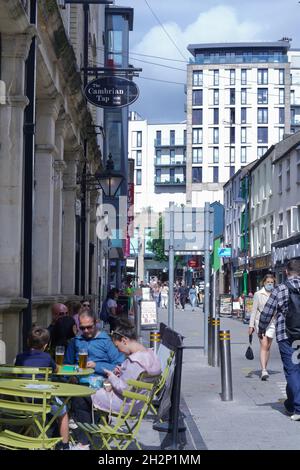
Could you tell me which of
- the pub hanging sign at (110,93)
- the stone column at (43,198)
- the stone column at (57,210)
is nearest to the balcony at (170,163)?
the pub hanging sign at (110,93)

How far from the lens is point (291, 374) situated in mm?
9719

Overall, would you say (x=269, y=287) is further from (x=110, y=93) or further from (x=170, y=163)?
(x=170, y=163)

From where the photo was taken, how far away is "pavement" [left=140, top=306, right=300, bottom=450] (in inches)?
324

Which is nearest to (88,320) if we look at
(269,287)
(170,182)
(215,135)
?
(269,287)

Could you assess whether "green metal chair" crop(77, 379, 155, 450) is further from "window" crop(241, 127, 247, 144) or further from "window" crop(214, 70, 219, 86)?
"window" crop(241, 127, 247, 144)

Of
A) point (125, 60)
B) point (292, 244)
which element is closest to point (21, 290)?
point (292, 244)

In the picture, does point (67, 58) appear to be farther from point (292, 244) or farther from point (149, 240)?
point (149, 240)

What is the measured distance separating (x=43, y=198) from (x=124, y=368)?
794 cm

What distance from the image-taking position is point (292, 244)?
42750 millimetres

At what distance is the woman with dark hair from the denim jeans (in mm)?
2463

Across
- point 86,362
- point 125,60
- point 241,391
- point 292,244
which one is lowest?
point 241,391

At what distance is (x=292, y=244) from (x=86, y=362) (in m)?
35.3

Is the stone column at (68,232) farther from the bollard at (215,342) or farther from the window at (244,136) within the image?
the window at (244,136)

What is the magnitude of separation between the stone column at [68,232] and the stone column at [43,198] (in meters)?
4.58
